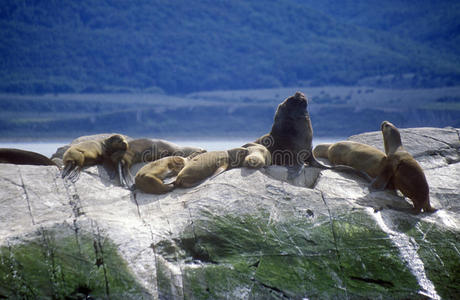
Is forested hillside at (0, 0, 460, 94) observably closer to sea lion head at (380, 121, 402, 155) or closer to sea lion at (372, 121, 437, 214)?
sea lion head at (380, 121, 402, 155)

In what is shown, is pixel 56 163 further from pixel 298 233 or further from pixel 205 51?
pixel 205 51

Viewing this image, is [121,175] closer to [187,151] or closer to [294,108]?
[187,151]

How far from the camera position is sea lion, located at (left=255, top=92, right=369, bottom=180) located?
A: 688cm

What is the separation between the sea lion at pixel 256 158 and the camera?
583cm

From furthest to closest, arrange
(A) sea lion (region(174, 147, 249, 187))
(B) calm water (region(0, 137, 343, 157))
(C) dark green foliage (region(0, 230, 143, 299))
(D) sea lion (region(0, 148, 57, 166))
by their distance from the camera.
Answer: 1. (B) calm water (region(0, 137, 343, 157))
2. (D) sea lion (region(0, 148, 57, 166))
3. (A) sea lion (region(174, 147, 249, 187))
4. (C) dark green foliage (region(0, 230, 143, 299))

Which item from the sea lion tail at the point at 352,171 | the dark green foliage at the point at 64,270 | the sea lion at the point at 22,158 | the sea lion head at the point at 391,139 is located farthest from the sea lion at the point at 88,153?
the sea lion head at the point at 391,139

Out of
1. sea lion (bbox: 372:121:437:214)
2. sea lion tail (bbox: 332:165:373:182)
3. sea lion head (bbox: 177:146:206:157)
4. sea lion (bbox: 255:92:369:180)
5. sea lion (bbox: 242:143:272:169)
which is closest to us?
sea lion (bbox: 372:121:437:214)

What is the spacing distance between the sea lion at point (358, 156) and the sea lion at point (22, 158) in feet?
14.0

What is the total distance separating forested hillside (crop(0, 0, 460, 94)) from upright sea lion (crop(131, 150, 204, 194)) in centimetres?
1602

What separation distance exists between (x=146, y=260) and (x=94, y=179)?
1951 millimetres

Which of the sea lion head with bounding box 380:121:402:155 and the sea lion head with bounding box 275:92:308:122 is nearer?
the sea lion head with bounding box 380:121:402:155

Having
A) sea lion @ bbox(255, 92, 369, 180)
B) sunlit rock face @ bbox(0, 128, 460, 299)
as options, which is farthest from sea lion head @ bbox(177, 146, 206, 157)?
sunlit rock face @ bbox(0, 128, 460, 299)

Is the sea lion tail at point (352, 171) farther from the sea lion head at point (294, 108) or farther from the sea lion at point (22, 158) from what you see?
the sea lion at point (22, 158)

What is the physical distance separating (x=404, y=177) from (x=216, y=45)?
21.1 meters
